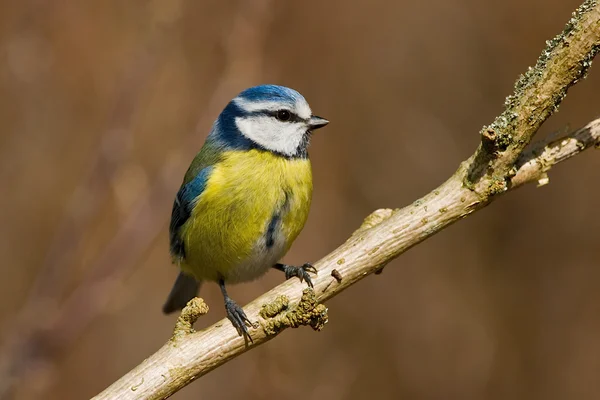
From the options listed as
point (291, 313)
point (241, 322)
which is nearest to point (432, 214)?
point (291, 313)

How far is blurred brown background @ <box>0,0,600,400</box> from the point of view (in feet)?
16.7

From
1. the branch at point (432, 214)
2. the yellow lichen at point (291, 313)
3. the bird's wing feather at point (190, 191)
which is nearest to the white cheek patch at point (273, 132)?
the bird's wing feather at point (190, 191)

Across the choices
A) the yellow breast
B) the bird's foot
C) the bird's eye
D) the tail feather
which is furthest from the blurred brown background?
the bird's foot

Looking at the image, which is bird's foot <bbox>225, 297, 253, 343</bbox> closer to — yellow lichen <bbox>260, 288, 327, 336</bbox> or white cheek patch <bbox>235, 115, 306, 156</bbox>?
yellow lichen <bbox>260, 288, 327, 336</bbox>

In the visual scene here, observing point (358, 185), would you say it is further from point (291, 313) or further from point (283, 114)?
point (291, 313)

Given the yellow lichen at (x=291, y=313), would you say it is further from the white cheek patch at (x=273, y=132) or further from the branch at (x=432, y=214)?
the white cheek patch at (x=273, y=132)

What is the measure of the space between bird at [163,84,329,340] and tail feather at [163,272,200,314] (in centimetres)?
32

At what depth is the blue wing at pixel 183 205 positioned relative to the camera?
3.29 m

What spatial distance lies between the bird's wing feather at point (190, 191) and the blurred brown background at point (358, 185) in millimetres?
1047

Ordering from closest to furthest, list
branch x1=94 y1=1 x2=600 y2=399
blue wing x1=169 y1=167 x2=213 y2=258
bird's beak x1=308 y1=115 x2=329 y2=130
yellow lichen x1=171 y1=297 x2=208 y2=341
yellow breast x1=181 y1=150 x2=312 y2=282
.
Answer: branch x1=94 y1=1 x2=600 y2=399 → yellow lichen x1=171 y1=297 x2=208 y2=341 → yellow breast x1=181 y1=150 x2=312 y2=282 → blue wing x1=169 y1=167 x2=213 y2=258 → bird's beak x1=308 y1=115 x2=329 y2=130

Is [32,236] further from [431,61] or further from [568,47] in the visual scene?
[568,47]

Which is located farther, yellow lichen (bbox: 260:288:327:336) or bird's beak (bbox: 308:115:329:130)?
bird's beak (bbox: 308:115:329:130)

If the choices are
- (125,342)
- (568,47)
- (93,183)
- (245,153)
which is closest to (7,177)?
(125,342)

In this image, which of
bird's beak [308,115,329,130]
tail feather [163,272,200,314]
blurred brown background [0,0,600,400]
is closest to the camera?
bird's beak [308,115,329,130]
